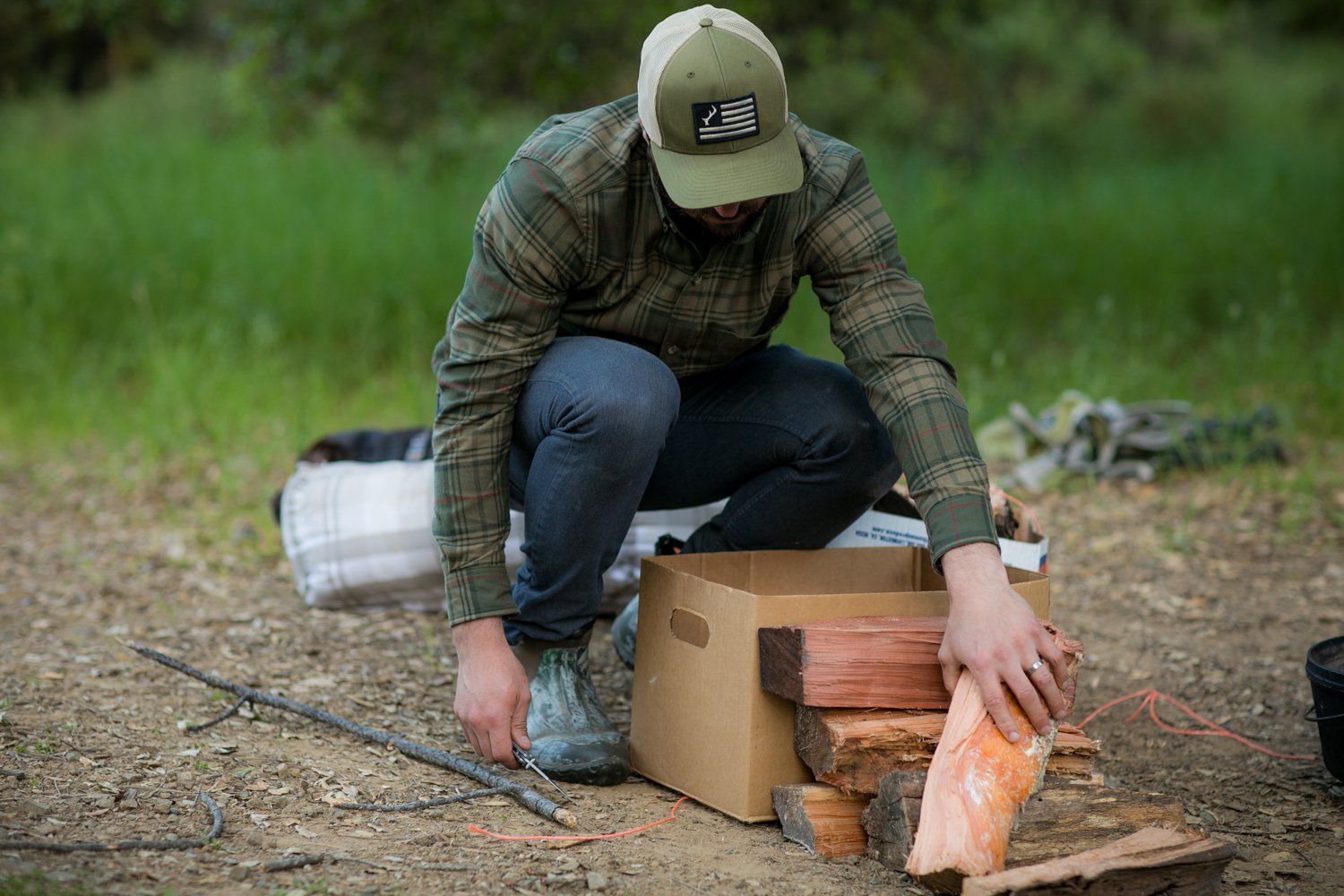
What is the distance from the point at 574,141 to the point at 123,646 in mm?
1680

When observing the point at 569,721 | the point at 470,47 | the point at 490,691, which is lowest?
the point at 569,721

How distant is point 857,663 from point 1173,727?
43.0 inches

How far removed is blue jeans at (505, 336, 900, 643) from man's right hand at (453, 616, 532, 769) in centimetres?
20

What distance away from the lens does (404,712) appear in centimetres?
262

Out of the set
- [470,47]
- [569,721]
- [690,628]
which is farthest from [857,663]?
[470,47]

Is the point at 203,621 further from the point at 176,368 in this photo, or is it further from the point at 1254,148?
the point at 1254,148

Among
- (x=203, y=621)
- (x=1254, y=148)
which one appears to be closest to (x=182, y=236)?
(x=203, y=621)

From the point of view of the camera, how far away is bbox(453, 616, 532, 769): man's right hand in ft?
6.83

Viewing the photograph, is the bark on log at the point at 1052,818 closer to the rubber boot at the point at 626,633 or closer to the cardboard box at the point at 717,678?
the cardboard box at the point at 717,678

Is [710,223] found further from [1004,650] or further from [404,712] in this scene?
[404,712]

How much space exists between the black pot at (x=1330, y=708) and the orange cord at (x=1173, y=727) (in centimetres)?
20

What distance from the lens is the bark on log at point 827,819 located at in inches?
77.9

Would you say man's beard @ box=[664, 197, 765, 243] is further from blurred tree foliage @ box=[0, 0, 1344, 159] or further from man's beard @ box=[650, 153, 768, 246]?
blurred tree foliage @ box=[0, 0, 1344, 159]

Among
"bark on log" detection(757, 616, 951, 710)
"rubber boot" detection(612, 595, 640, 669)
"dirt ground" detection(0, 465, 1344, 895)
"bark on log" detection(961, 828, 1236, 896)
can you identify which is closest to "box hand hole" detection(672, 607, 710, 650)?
"bark on log" detection(757, 616, 951, 710)
